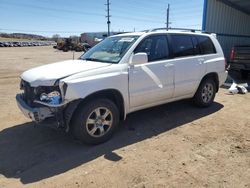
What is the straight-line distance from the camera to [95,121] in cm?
438

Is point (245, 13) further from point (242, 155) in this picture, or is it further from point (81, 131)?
point (81, 131)

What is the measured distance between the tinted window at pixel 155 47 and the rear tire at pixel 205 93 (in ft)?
4.88

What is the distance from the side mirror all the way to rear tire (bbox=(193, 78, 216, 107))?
2182mm

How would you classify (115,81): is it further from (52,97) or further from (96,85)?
(52,97)

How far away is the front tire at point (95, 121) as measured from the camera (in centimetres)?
416

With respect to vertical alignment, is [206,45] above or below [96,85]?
above

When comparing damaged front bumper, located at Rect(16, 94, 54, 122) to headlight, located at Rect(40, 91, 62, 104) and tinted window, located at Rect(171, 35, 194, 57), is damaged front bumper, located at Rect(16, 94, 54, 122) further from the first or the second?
tinted window, located at Rect(171, 35, 194, 57)

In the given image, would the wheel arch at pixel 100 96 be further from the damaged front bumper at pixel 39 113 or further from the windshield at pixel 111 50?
the windshield at pixel 111 50

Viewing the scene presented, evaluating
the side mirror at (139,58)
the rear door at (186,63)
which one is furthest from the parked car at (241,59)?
the side mirror at (139,58)

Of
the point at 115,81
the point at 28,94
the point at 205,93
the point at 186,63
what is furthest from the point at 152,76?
the point at 28,94

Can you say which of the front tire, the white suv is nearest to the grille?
the white suv

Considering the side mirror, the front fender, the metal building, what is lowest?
the front fender

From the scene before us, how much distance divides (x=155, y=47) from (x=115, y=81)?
4.24ft

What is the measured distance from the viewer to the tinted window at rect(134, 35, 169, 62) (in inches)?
197
